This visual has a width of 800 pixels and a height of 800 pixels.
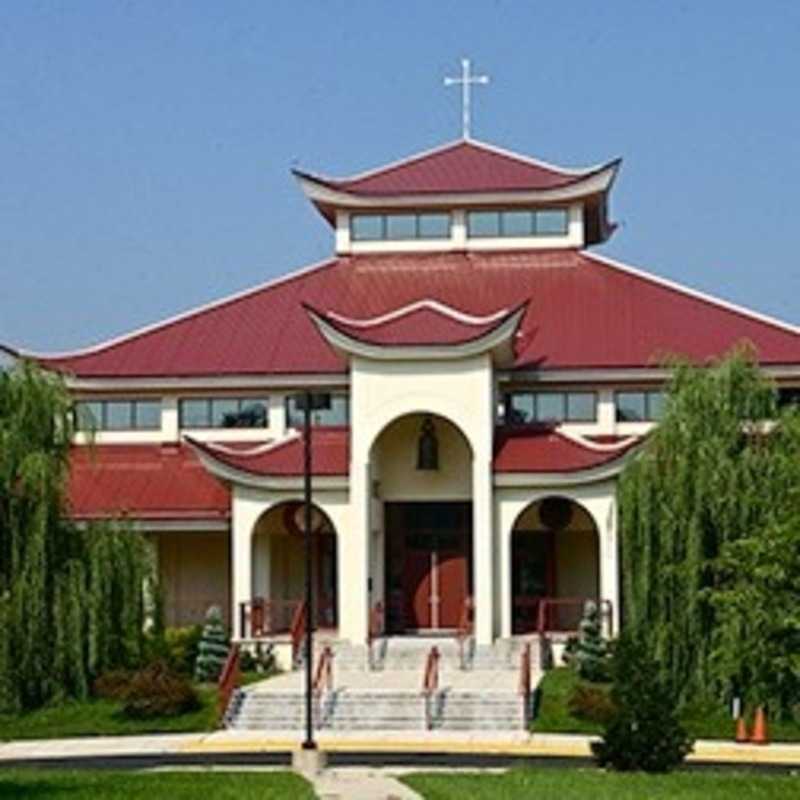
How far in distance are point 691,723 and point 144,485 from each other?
14.3 metres

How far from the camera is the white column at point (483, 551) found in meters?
35.9

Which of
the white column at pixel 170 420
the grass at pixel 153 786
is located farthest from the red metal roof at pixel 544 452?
the grass at pixel 153 786

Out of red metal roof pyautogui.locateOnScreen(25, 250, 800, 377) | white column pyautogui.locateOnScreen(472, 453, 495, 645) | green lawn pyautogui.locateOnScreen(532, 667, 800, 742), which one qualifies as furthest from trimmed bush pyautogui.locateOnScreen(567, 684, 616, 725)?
red metal roof pyautogui.locateOnScreen(25, 250, 800, 377)

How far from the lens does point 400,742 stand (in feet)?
94.5

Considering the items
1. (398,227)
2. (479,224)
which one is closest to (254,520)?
(398,227)

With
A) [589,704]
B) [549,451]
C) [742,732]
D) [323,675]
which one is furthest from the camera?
[549,451]

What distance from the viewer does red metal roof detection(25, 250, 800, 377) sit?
40.1 metres

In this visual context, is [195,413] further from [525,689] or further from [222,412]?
[525,689]

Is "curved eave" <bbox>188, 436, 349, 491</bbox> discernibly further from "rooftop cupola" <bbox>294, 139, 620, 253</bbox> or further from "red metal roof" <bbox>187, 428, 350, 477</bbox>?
"rooftop cupola" <bbox>294, 139, 620, 253</bbox>

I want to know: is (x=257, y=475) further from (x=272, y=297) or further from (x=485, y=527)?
(x=272, y=297)

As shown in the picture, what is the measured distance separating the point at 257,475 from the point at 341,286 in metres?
7.65

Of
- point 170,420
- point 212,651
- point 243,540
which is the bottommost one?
point 212,651

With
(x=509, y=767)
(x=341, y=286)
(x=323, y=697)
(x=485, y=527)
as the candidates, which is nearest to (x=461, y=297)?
(x=341, y=286)

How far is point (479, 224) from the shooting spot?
144 ft
